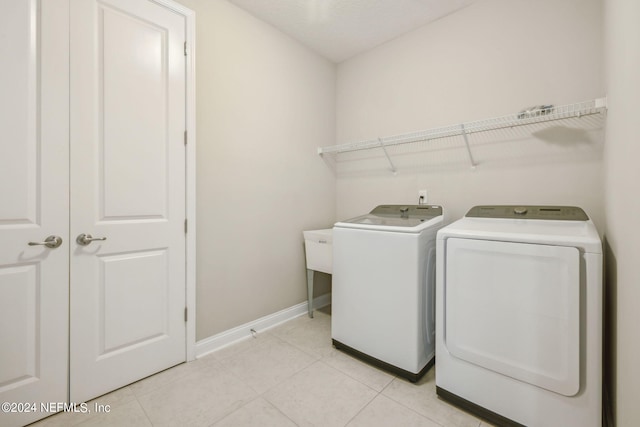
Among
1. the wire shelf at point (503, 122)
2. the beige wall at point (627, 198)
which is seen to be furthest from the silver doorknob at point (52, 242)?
the beige wall at point (627, 198)

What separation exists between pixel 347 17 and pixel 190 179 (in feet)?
5.94

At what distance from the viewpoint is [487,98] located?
2.03 metres

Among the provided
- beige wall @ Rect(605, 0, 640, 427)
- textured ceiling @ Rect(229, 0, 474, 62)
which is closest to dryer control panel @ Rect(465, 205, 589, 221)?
beige wall @ Rect(605, 0, 640, 427)

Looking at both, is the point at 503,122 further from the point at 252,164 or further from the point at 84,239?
the point at 84,239

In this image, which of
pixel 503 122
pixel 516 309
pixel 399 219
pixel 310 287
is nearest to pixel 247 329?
pixel 310 287

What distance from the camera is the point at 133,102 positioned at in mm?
1598

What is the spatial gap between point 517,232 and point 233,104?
2.04m

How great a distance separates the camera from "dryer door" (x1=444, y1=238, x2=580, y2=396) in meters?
1.13

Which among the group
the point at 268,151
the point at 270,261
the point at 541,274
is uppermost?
the point at 268,151

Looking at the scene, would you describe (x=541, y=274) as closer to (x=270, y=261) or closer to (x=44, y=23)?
(x=270, y=261)

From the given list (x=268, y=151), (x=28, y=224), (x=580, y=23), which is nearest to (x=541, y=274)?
(x=580, y=23)

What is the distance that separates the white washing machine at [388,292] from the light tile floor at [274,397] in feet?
0.46

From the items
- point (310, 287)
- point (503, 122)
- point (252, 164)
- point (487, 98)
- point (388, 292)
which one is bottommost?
point (310, 287)

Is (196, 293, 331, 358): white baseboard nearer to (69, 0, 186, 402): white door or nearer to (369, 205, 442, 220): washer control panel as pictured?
(69, 0, 186, 402): white door
